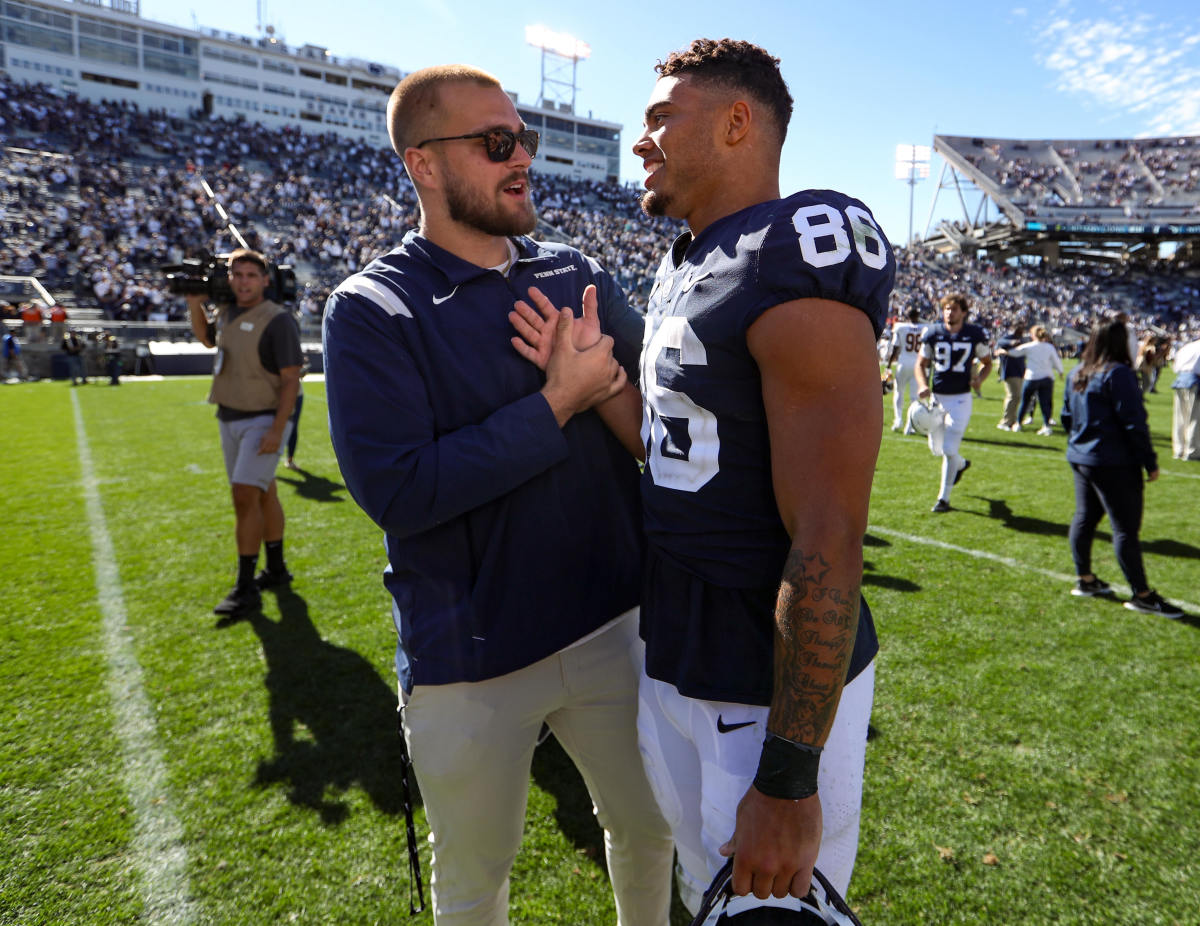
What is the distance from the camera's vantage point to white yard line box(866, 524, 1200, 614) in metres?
4.94

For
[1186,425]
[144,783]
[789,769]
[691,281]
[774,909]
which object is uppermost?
[691,281]

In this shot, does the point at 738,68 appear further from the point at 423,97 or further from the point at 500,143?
the point at 423,97

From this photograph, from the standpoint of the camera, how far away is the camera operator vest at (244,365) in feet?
15.3

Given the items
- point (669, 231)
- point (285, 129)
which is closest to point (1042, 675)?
point (669, 231)

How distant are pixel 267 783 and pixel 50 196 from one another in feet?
125

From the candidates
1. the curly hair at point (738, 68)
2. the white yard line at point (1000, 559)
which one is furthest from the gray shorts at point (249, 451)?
the white yard line at point (1000, 559)

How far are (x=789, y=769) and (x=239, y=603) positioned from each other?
4.45 metres

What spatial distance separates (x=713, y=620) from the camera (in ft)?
4.57

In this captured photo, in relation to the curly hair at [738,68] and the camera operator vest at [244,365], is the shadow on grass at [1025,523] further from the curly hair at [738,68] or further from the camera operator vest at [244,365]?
the camera operator vest at [244,365]

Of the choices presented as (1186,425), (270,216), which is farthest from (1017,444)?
(270,216)

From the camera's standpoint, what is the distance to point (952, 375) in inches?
293

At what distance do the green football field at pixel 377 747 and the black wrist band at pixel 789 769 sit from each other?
1.54m

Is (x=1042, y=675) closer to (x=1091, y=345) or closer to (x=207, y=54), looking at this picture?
(x=1091, y=345)

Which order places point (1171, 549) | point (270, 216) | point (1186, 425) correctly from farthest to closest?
point (270, 216) < point (1186, 425) < point (1171, 549)
